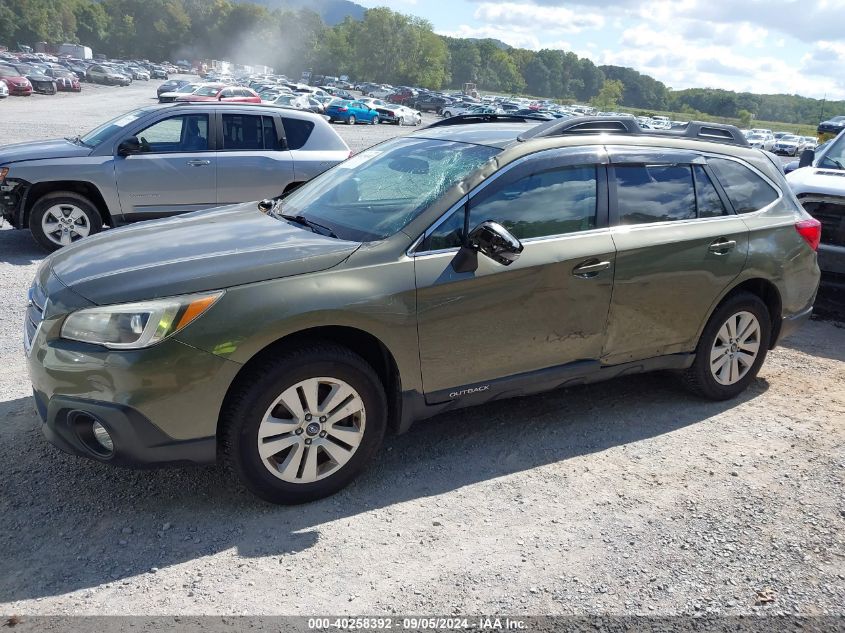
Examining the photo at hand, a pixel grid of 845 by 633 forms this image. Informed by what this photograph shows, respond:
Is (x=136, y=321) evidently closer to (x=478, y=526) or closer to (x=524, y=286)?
(x=478, y=526)

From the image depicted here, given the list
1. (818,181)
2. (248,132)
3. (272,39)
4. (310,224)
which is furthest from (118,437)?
(272,39)

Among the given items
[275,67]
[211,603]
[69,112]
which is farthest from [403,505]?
[275,67]

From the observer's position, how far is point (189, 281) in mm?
3271

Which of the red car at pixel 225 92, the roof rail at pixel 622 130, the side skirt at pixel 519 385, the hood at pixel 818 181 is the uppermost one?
the roof rail at pixel 622 130

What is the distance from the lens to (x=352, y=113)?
43.2 metres

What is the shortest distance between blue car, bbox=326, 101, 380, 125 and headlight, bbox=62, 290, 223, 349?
39.9 meters

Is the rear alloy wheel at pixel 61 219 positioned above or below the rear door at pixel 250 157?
below

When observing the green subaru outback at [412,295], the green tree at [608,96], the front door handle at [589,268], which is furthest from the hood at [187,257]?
the green tree at [608,96]

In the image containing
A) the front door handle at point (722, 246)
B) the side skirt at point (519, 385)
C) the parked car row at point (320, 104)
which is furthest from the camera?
the parked car row at point (320, 104)

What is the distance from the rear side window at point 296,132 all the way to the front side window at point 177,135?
996mm

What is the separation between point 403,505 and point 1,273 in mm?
5691

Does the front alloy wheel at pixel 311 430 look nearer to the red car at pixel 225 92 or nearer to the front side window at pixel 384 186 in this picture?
the front side window at pixel 384 186

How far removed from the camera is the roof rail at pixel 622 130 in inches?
171

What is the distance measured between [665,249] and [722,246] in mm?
487
